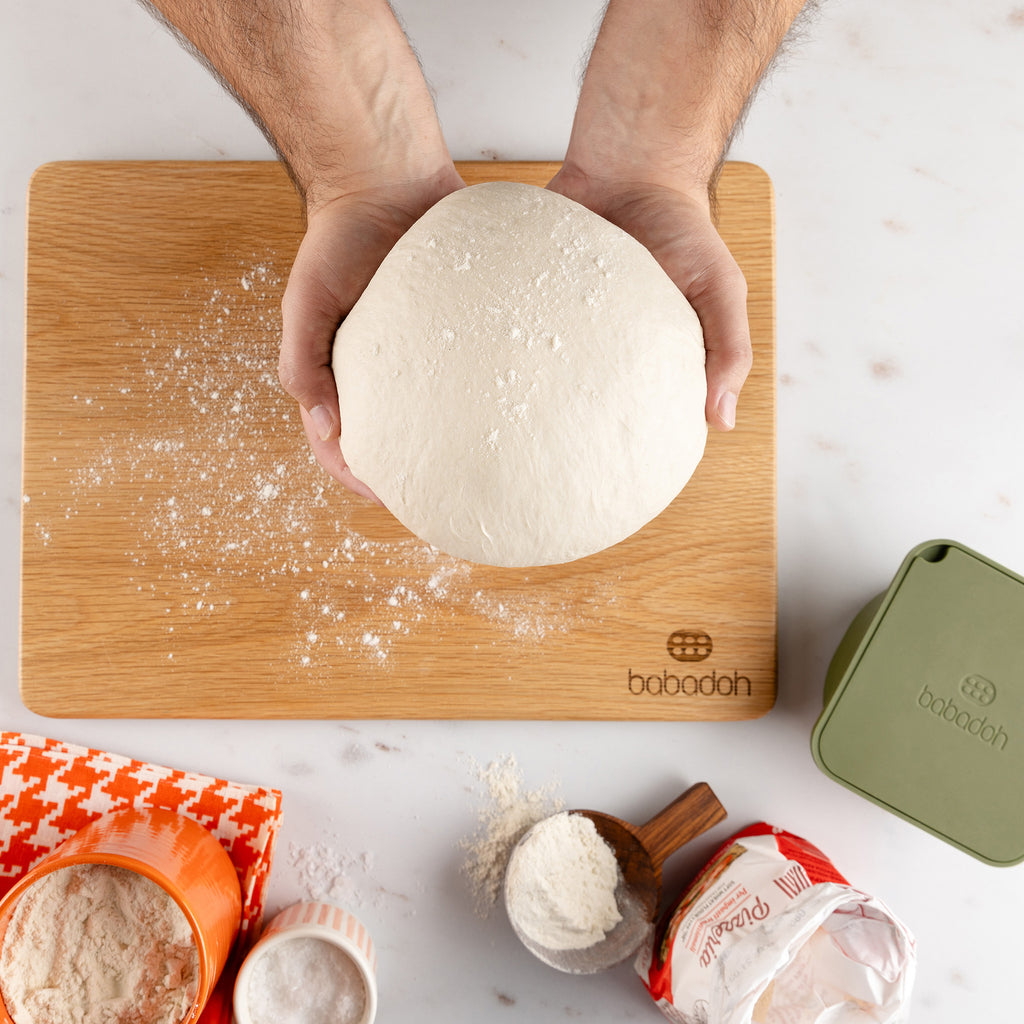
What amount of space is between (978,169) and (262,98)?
3.11ft

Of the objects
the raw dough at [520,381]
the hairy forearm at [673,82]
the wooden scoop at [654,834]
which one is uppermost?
the hairy forearm at [673,82]

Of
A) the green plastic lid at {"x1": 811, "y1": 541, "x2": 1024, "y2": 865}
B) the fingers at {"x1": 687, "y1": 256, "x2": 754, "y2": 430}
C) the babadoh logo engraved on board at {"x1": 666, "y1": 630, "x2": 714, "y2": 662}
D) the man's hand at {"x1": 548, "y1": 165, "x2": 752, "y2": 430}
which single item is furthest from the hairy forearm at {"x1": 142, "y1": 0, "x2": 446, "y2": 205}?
the green plastic lid at {"x1": 811, "y1": 541, "x2": 1024, "y2": 865}

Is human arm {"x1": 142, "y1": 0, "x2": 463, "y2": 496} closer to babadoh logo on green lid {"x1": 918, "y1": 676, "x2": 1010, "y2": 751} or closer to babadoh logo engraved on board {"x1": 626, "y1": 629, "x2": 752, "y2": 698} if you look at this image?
babadoh logo engraved on board {"x1": 626, "y1": 629, "x2": 752, "y2": 698}

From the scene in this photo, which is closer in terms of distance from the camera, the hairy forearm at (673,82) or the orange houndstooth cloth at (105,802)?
the hairy forearm at (673,82)

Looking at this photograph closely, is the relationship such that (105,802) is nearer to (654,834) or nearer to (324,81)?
(654,834)

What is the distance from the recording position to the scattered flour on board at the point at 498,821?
1092 mm

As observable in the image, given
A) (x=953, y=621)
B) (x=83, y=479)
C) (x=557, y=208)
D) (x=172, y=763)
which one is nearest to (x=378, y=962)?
(x=172, y=763)

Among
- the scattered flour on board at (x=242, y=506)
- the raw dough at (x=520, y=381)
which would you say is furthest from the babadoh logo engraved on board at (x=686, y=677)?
the raw dough at (x=520, y=381)

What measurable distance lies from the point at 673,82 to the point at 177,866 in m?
1.03

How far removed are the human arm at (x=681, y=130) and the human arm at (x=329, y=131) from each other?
197 mm

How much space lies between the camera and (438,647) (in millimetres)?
1067

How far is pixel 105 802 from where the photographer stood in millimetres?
1074

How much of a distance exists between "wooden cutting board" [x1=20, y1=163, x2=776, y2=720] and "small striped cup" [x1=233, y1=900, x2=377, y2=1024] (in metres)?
0.25

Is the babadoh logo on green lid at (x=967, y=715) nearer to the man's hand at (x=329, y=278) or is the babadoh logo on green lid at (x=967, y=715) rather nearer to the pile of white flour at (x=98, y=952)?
the man's hand at (x=329, y=278)
